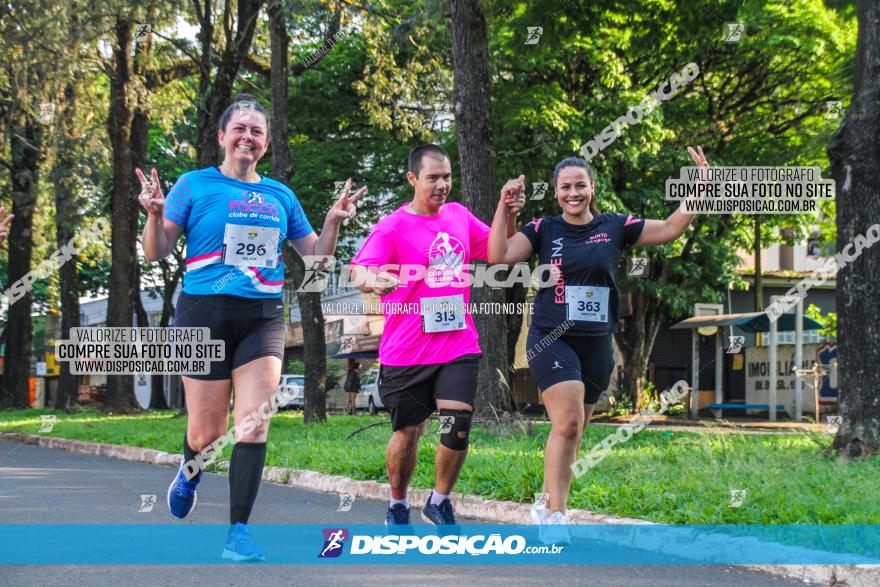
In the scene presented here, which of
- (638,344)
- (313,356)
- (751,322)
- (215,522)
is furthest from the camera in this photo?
(638,344)

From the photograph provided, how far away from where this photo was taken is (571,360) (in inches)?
233

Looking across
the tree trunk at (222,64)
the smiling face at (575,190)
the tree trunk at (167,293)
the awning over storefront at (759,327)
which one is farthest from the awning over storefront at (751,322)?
the tree trunk at (167,293)

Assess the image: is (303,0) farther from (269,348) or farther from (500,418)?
(269,348)

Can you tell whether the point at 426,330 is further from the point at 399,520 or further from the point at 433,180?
the point at 399,520

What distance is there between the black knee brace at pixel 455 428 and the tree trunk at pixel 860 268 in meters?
4.40

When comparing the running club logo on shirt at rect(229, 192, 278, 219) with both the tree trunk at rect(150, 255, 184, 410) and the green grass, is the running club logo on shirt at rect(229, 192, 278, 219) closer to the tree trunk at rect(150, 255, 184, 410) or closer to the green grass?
→ the green grass

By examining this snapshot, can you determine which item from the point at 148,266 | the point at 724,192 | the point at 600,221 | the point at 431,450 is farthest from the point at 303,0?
the point at 148,266

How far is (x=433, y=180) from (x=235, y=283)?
1315 mm

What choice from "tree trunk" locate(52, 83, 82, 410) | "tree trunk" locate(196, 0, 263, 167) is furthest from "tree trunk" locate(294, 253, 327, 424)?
"tree trunk" locate(52, 83, 82, 410)

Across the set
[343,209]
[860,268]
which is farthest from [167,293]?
[343,209]

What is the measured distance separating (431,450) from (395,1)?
16.7 metres

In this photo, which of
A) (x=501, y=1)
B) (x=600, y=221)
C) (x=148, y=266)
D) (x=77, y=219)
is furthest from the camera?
(x=148, y=266)

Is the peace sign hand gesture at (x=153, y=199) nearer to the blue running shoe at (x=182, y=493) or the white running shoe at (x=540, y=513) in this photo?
the blue running shoe at (x=182, y=493)

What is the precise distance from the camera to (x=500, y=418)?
1286 centimetres
